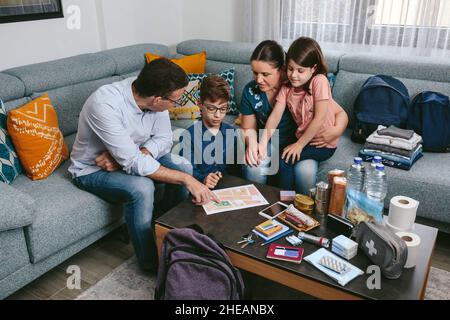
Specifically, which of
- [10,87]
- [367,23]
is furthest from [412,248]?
[10,87]

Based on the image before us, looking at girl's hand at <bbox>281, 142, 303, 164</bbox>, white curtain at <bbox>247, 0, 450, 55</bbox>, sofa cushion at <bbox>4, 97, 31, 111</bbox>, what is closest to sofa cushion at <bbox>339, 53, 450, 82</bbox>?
white curtain at <bbox>247, 0, 450, 55</bbox>

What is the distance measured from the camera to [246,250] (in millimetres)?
1474

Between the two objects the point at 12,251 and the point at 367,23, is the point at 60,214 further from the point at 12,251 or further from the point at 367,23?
the point at 367,23

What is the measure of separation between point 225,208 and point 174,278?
1.30ft

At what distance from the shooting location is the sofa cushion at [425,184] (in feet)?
6.42

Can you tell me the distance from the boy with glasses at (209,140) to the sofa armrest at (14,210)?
807 mm

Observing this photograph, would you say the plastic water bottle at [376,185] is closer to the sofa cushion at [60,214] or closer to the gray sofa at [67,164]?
the gray sofa at [67,164]

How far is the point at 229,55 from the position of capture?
3025 mm

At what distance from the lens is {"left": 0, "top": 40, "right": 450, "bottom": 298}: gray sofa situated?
1678 millimetres

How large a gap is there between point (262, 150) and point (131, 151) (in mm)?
677

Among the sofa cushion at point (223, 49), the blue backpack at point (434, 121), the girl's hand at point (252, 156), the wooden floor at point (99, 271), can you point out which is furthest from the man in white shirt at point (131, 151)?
the blue backpack at point (434, 121)
